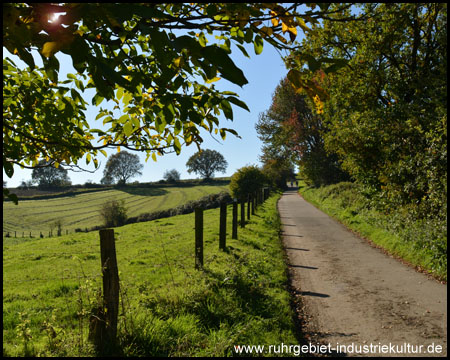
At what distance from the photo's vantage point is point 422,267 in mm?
7988

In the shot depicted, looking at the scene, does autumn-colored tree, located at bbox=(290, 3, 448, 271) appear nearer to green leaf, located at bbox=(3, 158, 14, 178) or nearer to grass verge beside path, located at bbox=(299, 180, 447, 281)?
grass verge beside path, located at bbox=(299, 180, 447, 281)

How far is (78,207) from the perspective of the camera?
5888 centimetres

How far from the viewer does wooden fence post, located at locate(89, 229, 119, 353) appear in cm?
373

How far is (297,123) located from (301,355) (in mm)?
33433

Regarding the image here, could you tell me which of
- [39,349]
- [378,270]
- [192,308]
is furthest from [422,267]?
[39,349]

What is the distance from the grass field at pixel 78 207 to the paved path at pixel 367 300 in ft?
125

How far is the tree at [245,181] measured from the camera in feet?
113

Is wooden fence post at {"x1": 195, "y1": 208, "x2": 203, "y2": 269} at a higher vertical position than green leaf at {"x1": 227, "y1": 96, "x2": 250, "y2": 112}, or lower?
lower

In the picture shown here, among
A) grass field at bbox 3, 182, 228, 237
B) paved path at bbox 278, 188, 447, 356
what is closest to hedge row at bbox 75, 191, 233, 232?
grass field at bbox 3, 182, 228, 237

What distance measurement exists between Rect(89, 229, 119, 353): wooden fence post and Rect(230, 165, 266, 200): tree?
30.4m

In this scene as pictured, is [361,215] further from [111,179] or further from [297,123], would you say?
[111,179]

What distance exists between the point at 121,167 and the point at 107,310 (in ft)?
320

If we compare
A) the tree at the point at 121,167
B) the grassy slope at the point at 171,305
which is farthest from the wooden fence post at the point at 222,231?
the tree at the point at 121,167

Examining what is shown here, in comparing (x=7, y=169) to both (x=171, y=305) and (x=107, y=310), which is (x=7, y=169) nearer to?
(x=107, y=310)
